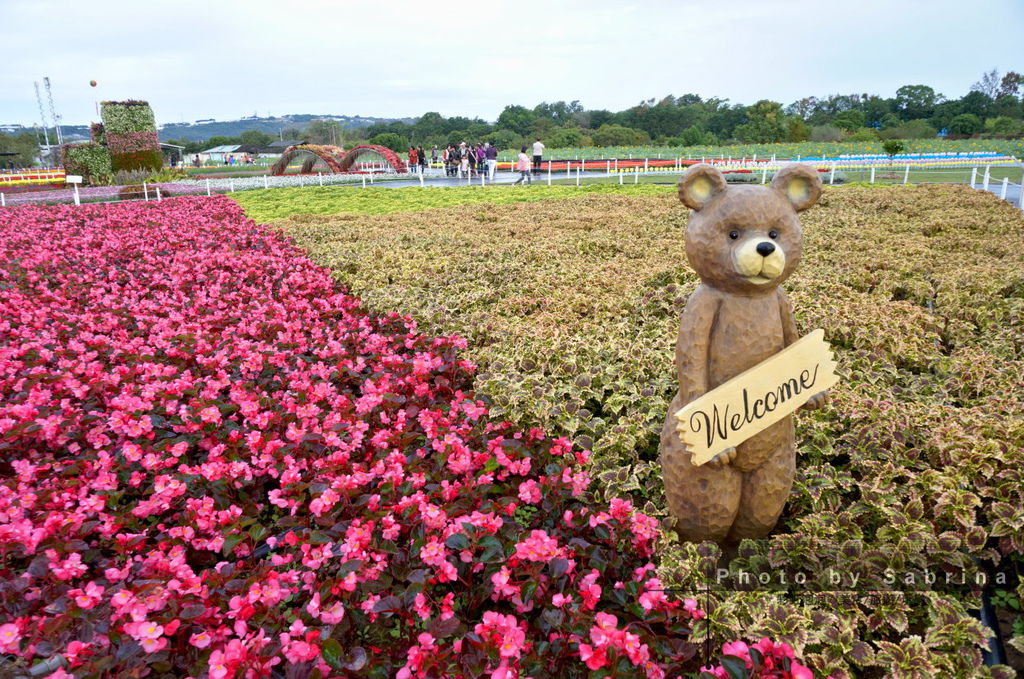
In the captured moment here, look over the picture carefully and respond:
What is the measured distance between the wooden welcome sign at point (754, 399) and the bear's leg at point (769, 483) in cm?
15

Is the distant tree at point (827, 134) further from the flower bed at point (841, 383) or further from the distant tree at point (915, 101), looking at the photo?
the flower bed at point (841, 383)

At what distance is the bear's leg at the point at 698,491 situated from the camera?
2.18 m

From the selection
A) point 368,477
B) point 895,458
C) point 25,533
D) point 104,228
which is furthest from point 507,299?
point 104,228

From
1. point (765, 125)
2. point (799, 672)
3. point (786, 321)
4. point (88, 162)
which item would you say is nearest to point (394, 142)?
point (765, 125)

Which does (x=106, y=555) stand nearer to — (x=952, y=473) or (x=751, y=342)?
(x=751, y=342)

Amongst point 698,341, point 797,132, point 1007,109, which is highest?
point 1007,109

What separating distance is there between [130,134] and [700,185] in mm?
29056

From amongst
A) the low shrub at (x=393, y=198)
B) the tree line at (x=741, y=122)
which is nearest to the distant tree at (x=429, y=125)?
the tree line at (x=741, y=122)

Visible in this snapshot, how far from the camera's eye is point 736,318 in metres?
2.06

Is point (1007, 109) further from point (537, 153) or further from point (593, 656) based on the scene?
point (593, 656)

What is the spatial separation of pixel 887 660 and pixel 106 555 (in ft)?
9.90

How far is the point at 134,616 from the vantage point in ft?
6.07

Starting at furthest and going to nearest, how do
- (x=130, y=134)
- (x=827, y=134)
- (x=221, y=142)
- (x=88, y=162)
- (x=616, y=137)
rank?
(x=221, y=142) < (x=616, y=137) < (x=827, y=134) < (x=130, y=134) < (x=88, y=162)

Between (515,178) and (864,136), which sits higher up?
(864,136)
